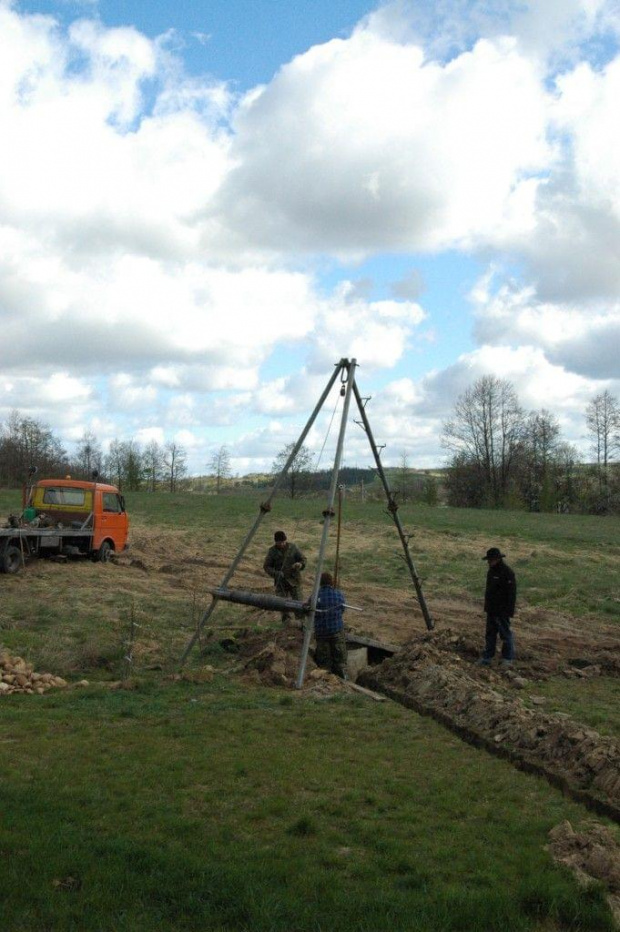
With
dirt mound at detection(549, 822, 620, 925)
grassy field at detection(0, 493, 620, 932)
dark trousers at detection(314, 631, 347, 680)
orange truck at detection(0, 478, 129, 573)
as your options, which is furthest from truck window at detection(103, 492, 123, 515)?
dirt mound at detection(549, 822, 620, 925)

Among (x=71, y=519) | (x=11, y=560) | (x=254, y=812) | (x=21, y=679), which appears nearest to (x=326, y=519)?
(x=21, y=679)

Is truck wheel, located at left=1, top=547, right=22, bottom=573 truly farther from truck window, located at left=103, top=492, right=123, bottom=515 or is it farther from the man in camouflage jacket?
the man in camouflage jacket

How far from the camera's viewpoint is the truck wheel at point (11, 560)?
21266 millimetres

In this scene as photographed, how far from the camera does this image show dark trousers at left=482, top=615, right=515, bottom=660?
1384cm

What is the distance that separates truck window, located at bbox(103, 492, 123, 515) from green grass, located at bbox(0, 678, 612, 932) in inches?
631

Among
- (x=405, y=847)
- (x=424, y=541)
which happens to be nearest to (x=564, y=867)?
(x=405, y=847)

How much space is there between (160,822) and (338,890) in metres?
1.58

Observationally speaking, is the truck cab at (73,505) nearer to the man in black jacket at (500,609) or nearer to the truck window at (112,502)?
the truck window at (112,502)

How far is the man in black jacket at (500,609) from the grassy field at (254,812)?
138 centimetres

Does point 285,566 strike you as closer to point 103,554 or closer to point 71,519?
point 71,519

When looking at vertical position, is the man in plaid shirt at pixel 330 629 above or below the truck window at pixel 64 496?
below

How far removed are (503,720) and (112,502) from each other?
18.6 meters

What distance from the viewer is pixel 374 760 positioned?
8.30 m

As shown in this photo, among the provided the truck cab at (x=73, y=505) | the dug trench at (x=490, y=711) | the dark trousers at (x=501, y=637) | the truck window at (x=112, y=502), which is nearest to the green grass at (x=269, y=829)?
the dug trench at (x=490, y=711)
